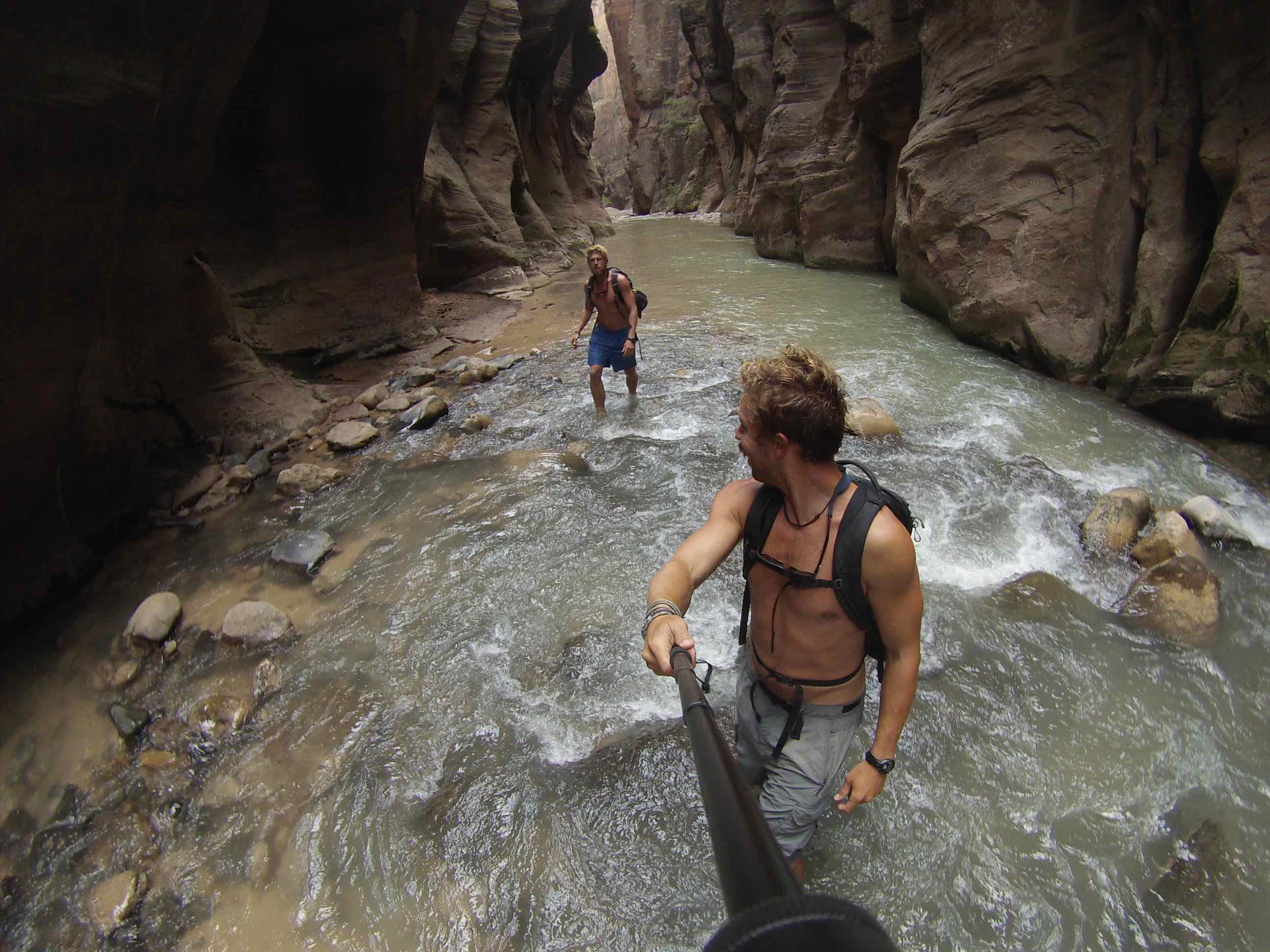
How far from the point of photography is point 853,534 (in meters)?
1.64

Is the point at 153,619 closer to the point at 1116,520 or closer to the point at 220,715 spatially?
the point at 220,715

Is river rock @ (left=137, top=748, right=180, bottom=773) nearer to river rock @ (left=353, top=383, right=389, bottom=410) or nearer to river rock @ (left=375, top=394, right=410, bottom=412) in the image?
river rock @ (left=375, top=394, right=410, bottom=412)

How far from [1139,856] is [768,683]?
60.5 inches

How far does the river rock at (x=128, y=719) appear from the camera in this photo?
3080 mm

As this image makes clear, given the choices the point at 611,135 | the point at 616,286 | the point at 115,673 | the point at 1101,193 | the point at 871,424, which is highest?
the point at 1101,193

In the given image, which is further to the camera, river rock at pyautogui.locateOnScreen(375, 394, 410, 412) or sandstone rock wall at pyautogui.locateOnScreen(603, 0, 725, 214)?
sandstone rock wall at pyautogui.locateOnScreen(603, 0, 725, 214)

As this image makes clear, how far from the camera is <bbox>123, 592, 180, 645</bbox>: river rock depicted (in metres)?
3.62

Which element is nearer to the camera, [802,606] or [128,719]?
[802,606]

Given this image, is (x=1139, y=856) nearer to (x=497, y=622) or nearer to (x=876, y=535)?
(x=876, y=535)

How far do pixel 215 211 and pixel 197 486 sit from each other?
359 cm

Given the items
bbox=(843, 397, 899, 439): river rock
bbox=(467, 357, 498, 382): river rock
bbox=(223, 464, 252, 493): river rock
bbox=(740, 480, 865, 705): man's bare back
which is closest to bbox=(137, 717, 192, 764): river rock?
bbox=(223, 464, 252, 493): river rock

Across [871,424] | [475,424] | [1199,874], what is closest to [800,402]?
[1199,874]

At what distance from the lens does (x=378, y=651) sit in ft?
11.4

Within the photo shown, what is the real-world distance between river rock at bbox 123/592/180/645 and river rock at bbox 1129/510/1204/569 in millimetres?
5472
